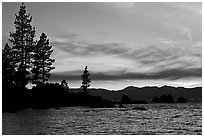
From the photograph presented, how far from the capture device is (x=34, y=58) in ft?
147

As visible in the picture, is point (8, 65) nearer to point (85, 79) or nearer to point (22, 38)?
point (22, 38)

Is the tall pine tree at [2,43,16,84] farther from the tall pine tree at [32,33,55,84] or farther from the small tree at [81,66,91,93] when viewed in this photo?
the small tree at [81,66,91,93]

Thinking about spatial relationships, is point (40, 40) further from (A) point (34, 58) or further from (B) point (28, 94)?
(B) point (28, 94)

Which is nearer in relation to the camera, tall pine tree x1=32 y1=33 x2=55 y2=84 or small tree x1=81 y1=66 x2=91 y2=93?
tall pine tree x1=32 y1=33 x2=55 y2=84

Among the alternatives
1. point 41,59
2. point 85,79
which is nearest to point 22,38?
point 41,59

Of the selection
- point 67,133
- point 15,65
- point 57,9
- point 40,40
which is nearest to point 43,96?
point 15,65

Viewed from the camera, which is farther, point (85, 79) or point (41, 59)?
point (85, 79)

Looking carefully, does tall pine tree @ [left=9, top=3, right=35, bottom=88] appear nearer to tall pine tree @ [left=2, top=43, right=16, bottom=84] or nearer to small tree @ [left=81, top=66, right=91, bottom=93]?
tall pine tree @ [left=2, top=43, right=16, bottom=84]

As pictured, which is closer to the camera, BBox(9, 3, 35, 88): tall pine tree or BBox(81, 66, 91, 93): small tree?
BBox(9, 3, 35, 88): tall pine tree

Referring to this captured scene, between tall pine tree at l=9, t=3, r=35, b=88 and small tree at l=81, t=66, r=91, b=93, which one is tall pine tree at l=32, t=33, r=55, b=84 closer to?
tall pine tree at l=9, t=3, r=35, b=88

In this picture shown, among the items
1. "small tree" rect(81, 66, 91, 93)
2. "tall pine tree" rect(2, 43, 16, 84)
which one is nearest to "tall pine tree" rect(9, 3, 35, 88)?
"tall pine tree" rect(2, 43, 16, 84)

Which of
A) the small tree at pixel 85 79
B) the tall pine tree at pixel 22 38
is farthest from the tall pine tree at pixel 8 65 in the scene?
the small tree at pixel 85 79

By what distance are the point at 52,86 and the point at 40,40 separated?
11.1 metres

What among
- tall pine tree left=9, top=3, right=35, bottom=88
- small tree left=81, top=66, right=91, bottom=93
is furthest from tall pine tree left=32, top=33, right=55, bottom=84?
small tree left=81, top=66, right=91, bottom=93
